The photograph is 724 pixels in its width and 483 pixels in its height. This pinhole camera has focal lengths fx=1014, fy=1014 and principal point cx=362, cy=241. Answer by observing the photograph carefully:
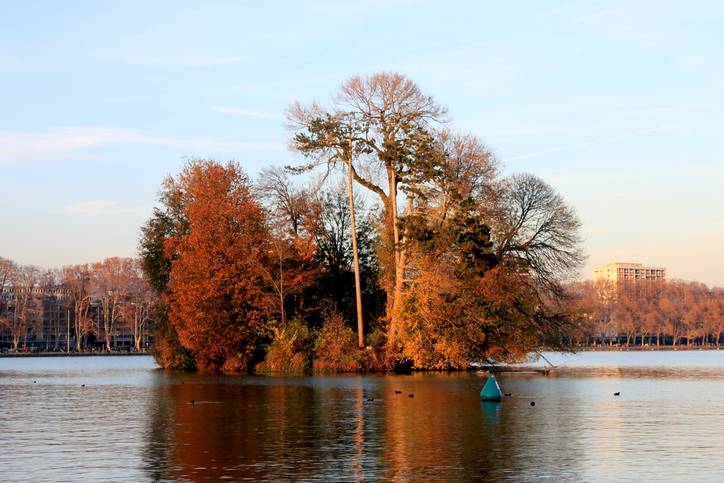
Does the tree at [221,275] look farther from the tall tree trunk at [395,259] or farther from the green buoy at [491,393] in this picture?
the green buoy at [491,393]

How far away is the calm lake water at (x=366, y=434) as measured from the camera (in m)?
23.8

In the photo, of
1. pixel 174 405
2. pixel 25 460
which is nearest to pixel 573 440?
pixel 25 460

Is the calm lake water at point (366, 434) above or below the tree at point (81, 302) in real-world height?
below

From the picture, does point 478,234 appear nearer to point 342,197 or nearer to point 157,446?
point 342,197

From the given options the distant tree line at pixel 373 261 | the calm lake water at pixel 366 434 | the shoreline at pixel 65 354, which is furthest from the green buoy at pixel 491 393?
the shoreline at pixel 65 354

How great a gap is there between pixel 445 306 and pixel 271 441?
37249mm

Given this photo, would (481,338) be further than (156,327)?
No

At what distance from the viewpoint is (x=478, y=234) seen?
66.8 meters

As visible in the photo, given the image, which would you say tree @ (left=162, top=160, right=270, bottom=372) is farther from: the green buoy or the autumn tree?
the green buoy

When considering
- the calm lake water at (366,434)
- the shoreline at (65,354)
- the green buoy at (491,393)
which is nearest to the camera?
the calm lake water at (366,434)

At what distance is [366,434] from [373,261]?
50.0 m

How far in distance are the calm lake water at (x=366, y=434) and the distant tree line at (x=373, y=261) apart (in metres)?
13.4

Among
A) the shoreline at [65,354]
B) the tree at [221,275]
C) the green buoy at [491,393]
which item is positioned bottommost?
the shoreline at [65,354]

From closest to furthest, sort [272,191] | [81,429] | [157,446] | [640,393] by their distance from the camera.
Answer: [157,446]
[81,429]
[640,393]
[272,191]
